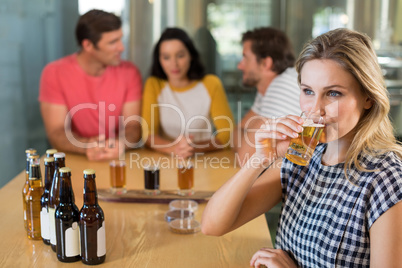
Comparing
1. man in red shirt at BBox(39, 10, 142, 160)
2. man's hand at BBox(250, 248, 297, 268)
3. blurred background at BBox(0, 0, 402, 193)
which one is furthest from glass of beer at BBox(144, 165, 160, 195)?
blurred background at BBox(0, 0, 402, 193)

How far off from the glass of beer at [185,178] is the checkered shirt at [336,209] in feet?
1.54

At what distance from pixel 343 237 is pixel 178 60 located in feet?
5.44

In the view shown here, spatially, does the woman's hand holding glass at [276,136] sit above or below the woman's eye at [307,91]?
below

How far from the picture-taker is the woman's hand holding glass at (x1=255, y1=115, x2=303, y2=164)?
1.12 m

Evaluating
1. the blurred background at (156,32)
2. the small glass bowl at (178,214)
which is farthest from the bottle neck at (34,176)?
the blurred background at (156,32)

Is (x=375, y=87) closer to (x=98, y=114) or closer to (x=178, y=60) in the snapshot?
(x=178, y=60)

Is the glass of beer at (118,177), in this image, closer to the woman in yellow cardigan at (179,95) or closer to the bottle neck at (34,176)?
the bottle neck at (34,176)

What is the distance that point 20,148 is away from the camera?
2.90 m

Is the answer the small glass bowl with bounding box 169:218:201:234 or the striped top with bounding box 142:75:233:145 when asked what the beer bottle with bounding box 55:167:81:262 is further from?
the striped top with bounding box 142:75:233:145

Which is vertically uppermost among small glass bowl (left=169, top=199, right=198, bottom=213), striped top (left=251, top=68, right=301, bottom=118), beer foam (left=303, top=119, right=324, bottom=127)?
beer foam (left=303, top=119, right=324, bottom=127)

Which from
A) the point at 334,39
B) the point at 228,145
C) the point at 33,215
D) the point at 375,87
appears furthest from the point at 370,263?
the point at 228,145

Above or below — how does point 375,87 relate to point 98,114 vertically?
above

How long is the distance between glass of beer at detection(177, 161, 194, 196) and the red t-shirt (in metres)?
1.07

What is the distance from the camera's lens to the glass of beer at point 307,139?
1.10 m
